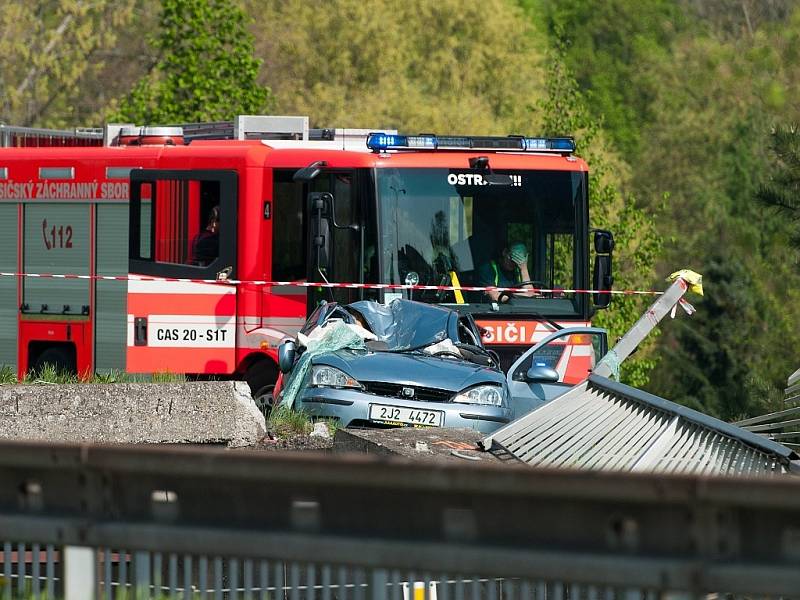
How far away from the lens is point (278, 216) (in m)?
16.3

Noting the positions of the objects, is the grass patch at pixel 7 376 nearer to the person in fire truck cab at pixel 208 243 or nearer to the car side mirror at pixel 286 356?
the car side mirror at pixel 286 356

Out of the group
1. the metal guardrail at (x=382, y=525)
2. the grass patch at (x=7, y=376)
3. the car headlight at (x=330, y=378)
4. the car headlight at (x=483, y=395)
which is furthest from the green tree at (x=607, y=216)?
the metal guardrail at (x=382, y=525)

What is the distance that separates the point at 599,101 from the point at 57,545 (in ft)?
215

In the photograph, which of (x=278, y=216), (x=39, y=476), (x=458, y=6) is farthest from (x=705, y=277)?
(x=39, y=476)

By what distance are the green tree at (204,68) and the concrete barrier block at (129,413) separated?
2256 centimetres

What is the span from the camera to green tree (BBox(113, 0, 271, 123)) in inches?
1304

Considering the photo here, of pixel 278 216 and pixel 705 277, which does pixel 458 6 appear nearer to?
pixel 705 277

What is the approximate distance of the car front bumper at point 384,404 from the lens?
12.1 meters

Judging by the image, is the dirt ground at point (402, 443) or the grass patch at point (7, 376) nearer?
the dirt ground at point (402, 443)

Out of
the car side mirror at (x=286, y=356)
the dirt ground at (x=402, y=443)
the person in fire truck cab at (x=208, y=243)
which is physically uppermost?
the person in fire truck cab at (x=208, y=243)

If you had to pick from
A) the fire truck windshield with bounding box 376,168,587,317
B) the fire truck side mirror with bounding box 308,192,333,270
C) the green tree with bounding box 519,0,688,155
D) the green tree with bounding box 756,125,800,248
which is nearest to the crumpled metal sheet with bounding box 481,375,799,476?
the fire truck windshield with bounding box 376,168,587,317

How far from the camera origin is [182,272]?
16.7m

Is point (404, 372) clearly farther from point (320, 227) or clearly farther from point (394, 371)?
point (320, 227)

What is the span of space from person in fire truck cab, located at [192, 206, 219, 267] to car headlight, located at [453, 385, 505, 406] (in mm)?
4874
